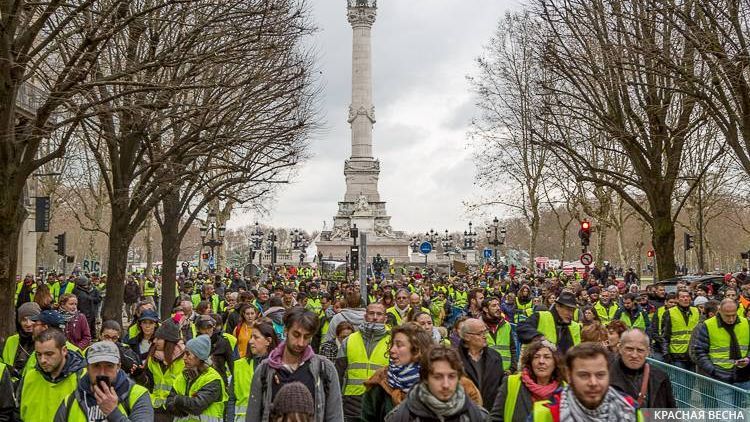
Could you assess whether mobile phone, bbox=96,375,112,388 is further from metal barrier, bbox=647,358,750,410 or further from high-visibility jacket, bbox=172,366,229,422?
metal barrier, bbox=647,358,750,410

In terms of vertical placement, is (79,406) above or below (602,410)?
below

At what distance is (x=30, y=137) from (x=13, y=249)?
171 cm

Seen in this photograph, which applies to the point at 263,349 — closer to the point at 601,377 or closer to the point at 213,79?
the point at 601,377

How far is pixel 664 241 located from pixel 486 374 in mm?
16784

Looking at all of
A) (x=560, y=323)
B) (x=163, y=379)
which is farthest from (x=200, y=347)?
(x=560, y=323)

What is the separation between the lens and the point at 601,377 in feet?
15.8

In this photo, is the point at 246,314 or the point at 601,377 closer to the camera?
the point at 601,377

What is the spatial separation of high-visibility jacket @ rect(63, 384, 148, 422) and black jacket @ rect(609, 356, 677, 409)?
10.6 ft

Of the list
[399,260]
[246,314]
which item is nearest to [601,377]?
[246,314]

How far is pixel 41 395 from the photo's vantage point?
6.32m

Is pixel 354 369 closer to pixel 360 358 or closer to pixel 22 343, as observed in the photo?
pixel 360 358

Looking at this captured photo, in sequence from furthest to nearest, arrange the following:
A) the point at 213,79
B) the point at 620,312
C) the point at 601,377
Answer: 1. the point at 213,79
2. the point at 620,312
3. the point at 601,377

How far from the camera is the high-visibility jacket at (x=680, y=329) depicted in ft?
42.4

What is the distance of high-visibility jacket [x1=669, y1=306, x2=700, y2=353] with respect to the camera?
42.4 ft
